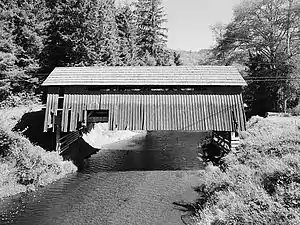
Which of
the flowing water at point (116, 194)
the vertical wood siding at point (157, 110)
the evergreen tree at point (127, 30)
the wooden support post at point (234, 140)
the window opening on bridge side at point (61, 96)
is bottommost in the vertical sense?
the flowing water at point (116, 194)

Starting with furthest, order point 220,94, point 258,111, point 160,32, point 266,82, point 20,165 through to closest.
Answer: point 160,32, point 258,111, point 266,82, point 220,94, point 20,165

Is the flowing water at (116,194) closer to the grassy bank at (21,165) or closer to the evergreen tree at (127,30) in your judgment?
the grassy bank at (21,165)

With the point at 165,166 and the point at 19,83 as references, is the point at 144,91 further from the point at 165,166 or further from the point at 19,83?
the point at 19,83

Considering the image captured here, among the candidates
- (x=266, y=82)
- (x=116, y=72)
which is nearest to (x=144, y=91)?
(x=116, y=72)

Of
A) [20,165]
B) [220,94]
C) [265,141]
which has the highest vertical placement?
[220,94]

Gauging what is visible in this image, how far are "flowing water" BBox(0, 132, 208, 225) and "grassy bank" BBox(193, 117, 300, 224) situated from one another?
1.57 m

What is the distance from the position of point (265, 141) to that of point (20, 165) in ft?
44.0

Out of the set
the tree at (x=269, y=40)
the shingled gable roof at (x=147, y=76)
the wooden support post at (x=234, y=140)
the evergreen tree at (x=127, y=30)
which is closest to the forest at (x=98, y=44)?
the tree at (x=269, y=40)

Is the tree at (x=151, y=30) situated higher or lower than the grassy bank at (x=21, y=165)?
higher

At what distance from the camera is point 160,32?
147 feet

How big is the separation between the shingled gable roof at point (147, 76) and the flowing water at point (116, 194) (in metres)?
5.73

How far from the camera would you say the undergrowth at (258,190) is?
24.6 feet

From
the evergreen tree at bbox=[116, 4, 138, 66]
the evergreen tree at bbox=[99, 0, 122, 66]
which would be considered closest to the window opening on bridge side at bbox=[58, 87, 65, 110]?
the evergreen tree at bbox=[99, 0, 122, 66]

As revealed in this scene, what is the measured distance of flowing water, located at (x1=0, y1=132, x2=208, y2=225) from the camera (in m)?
10.8
